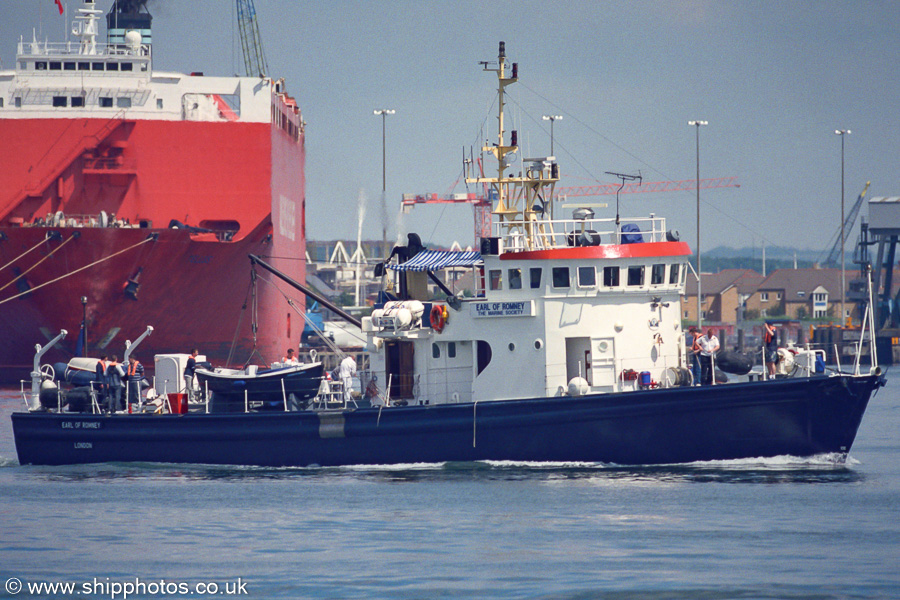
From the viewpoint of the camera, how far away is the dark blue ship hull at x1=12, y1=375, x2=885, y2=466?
20.0m

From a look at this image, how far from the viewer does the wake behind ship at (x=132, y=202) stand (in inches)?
1658

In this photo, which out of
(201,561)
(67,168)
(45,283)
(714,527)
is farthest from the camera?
(67,168)

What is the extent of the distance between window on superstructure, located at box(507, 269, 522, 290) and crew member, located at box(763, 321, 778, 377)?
4.41 metres

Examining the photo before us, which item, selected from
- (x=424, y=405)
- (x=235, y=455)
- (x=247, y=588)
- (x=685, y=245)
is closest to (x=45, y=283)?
(x=235, y=455)

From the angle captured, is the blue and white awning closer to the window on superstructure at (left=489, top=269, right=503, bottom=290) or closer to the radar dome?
the window on superstructure at (left=489, top=269, right=503, bottom=290)

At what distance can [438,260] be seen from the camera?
75.3 ft

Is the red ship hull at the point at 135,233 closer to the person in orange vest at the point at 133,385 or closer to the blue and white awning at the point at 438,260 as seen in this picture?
the person in orange vest at the point at 133,385

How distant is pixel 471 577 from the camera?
46.9 ft

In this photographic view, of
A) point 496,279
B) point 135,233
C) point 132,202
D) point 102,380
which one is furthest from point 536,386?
point 132,202

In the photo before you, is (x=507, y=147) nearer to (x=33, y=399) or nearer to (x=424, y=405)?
(x=424, y=405)

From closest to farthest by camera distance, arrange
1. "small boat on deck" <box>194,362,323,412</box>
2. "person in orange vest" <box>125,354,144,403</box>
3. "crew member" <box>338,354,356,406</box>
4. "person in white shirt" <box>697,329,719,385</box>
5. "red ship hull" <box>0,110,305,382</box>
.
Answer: "person in white shirt" <box>697,329,719,385</box> < "crew member" <box>338,354,356,406</box> < "small boat on deck" <box>194,362,323,412</box> < "person in orange vest" <box>125,354,144,403</box> < "red ship hull" <box>0,110,305,382</box>

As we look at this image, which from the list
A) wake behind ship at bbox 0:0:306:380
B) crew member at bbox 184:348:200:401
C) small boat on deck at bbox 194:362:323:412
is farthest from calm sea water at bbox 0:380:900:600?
wake behind ship at bbox 0:0:306:380

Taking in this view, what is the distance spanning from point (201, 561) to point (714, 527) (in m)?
6.90

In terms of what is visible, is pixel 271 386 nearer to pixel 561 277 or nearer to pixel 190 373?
pixel 190 373
